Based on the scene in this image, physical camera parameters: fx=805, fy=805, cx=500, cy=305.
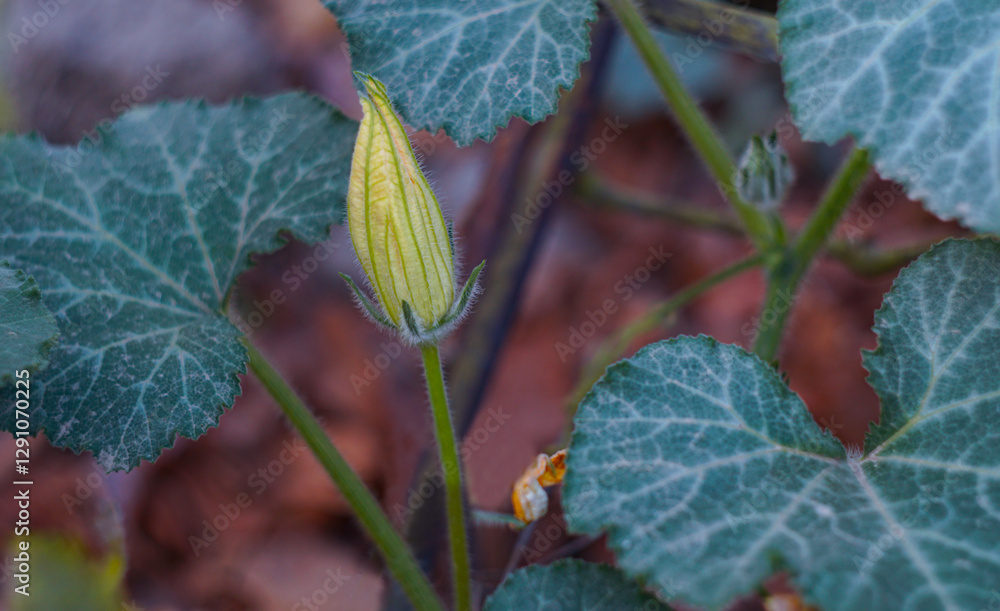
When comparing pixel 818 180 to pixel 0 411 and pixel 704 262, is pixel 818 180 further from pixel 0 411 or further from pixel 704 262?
pixel 0 411

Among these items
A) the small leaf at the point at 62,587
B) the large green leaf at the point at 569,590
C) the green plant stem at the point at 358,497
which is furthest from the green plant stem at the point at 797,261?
the small leaf at the point at 62,587

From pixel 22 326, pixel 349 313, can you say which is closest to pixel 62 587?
pixel 22 326

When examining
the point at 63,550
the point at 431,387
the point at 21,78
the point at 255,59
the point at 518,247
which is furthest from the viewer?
the point at 255,59

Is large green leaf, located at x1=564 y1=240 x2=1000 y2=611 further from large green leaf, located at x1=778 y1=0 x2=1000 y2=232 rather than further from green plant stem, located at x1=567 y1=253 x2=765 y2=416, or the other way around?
green plant stem, located at x1=567 y1=253 x2=765 y2=416

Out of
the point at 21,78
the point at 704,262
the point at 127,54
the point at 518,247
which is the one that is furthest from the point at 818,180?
the point at 21,78

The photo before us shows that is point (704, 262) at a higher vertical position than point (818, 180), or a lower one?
lower

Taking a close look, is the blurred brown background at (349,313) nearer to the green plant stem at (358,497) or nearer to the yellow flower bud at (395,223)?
the green plant stem at (358,497)
